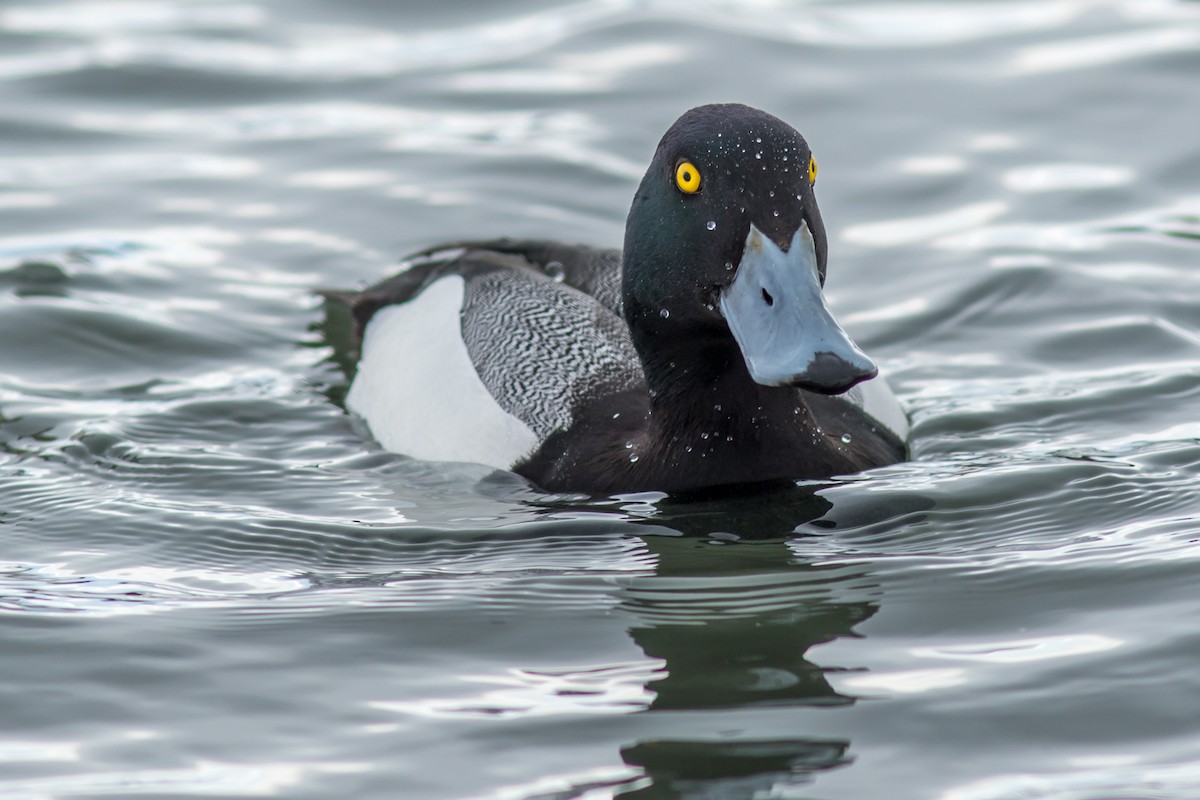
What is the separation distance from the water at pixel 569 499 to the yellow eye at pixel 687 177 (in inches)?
45.2

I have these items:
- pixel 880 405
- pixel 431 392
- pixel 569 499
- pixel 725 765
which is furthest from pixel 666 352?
pixel 725 765

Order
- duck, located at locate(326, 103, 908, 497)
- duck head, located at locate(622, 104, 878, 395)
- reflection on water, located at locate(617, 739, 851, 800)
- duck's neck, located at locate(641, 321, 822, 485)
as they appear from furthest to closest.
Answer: duck's neck, located at locate(641, 321, 822, 485)
duck, located at locate(326, 103, 908, 497)
duck head, located at locate(622, 104, 878, 395)
reflection on water, located at locate(617, 739, 851, 800)

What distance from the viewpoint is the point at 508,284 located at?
26.0 feet

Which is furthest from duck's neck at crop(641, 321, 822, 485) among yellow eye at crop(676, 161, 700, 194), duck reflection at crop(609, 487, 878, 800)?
yellow eye at crop(676, 161, 700, 194)

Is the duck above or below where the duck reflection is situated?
above

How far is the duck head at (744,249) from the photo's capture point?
5.49m

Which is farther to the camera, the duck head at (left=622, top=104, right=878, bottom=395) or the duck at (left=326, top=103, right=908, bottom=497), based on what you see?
the duck at (left=326, top=103, right=908, bottom=497)

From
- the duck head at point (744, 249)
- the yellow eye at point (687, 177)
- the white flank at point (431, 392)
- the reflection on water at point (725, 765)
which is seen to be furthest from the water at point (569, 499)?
the yellow eye at point (687, 177)

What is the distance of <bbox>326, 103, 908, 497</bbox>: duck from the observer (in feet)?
18.8

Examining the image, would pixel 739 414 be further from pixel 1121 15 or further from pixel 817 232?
pixel 1121 15

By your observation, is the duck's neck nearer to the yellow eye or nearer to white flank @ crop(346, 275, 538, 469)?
the yellow eye

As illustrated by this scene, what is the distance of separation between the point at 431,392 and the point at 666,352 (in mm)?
1452

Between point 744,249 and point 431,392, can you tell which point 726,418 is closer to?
point 744,249

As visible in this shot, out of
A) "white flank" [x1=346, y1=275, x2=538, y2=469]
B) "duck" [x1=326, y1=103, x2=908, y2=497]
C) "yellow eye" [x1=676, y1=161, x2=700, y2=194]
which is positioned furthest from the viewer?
"white flank" [x1=346, y1=275, x2=538, y2=469]
